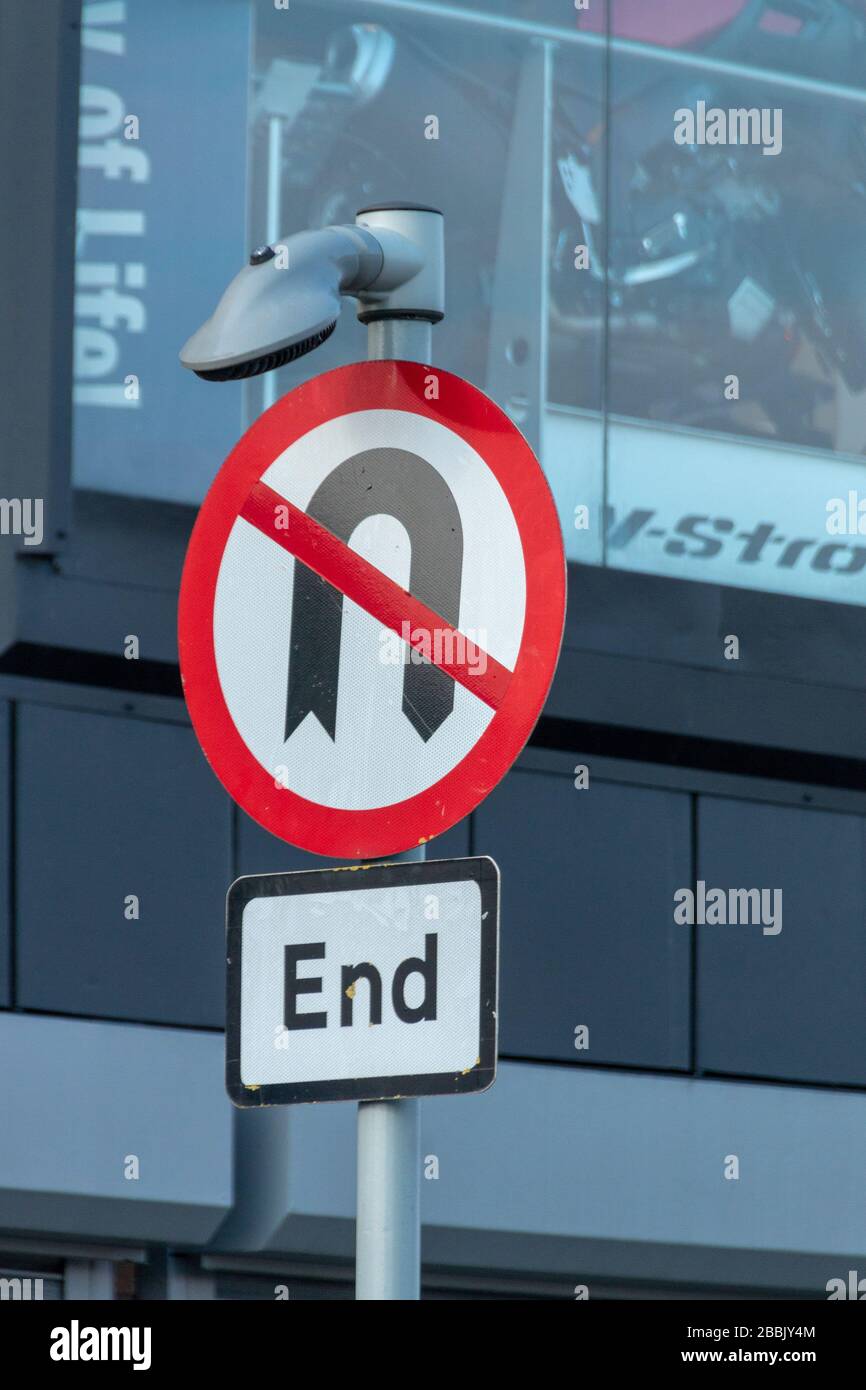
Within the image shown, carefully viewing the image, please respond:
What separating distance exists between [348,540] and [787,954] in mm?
6848

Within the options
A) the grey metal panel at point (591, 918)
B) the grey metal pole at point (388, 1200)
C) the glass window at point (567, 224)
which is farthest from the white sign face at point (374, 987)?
the grey metal panel at point (591, 918)

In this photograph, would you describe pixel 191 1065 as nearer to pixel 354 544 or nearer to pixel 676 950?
pixel 676 950

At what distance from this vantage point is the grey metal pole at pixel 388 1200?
300 centimetres

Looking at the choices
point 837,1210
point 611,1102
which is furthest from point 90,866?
point 837,1210

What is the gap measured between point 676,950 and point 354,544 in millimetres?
6547

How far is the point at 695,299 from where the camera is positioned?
9.91 meters

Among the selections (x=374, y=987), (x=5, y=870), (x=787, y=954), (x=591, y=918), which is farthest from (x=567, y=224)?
(x=374, y=987)

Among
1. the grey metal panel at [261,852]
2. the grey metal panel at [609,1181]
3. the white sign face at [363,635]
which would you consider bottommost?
the grey metal panel at [609,1181]

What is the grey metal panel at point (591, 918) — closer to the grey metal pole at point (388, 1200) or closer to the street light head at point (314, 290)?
the street light head at point (314, 290)

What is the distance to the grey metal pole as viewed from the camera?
300cm

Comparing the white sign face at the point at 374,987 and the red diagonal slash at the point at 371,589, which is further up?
the red diagonal slash at the point at 371,589

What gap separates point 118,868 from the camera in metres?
8.67

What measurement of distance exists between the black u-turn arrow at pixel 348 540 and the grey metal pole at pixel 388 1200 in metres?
0.49

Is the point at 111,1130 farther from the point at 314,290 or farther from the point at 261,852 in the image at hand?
the point at 314,290
